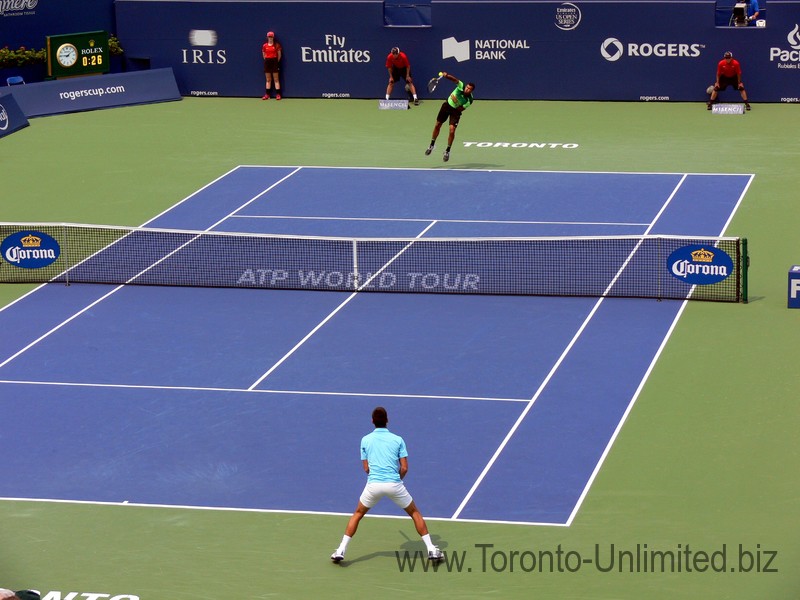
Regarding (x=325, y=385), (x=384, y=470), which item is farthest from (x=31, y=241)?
(x=384, y=470)

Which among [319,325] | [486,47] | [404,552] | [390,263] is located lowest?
[404,552]

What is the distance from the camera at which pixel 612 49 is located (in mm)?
42188

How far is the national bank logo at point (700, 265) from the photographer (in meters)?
24.2

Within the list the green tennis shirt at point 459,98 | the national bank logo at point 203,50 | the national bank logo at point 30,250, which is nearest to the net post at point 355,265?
the national bank logo at point 30,250

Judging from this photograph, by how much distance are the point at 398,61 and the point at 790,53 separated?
10671 millimetres

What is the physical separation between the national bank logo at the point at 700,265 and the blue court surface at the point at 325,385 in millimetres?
803

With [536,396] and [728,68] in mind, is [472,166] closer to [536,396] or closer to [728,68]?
[728,68]

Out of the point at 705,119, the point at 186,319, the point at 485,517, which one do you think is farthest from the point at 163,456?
the point at 705,119

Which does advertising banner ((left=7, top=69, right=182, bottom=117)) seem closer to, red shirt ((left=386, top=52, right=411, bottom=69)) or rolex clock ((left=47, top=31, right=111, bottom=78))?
rolex clock ((left=47, top=31, right=111, bottom=78))

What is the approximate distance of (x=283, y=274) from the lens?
2619cm

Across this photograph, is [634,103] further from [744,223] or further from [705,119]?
[744,223]

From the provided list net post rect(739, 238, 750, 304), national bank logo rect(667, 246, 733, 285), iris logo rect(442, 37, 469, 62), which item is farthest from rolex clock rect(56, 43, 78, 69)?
net post rect(739, 238, 750, 304)

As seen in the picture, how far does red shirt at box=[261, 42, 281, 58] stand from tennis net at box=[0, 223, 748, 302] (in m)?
16.5

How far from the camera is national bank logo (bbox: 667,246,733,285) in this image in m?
24.2
